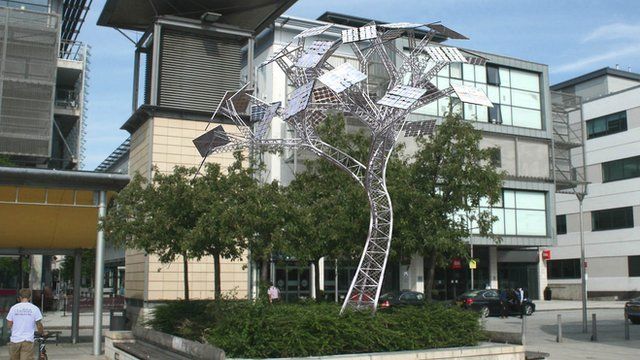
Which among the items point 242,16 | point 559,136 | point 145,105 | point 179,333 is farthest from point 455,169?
point 559,136

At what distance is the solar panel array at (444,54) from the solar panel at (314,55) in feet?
7.96

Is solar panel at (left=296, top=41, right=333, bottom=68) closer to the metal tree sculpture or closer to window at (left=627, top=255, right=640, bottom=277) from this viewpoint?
the metal tree sculpture

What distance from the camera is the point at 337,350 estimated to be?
495 inches

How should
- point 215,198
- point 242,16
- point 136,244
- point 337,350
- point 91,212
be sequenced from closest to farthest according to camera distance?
1. point 337,350
2. point 215,198
3. point 136,244
4. point 91,212
5. point 242,16

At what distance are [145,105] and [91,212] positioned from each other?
835cm

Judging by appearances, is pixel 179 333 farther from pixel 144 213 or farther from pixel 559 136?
pixel 559 136

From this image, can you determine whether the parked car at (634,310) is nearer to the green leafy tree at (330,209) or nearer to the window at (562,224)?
the green leafy tree at (330,209)

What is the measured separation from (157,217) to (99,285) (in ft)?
12.8

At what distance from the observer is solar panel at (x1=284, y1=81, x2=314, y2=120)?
526 inches

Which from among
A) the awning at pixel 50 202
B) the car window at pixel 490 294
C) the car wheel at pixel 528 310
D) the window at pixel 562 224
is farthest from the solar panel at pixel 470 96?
the window at pixel 562 224

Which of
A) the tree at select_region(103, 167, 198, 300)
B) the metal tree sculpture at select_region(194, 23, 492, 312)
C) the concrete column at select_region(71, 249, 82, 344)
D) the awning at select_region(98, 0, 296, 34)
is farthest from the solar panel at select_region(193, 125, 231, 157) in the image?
the awning at select_region(98, 0, 296, 34)

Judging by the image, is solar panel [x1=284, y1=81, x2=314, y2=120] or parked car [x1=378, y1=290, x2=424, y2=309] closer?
solar panel [x1=284, y1=81, x2=314, y2=120]

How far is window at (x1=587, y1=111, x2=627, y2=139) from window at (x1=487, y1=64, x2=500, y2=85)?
1501 cm

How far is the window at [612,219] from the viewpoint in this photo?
189ft
